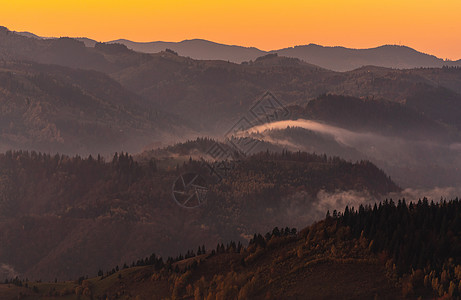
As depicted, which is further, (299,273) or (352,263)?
(299,273)

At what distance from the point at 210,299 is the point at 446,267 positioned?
6494 centimetres

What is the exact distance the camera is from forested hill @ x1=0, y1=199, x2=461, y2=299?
13238 cm

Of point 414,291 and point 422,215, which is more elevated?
point 422,215

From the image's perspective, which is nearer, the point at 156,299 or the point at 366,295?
the point at 366,295

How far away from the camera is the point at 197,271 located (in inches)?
7702

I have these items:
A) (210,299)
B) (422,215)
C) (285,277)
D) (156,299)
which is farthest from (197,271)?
(422,215)

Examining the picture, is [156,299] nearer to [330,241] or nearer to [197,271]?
[197,271]

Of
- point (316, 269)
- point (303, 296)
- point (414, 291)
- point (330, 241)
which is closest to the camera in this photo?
point (414, 291)

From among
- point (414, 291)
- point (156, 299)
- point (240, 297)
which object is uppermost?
point (414, 291)

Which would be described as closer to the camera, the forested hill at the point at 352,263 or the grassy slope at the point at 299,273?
the forested hill at the point at 352,263

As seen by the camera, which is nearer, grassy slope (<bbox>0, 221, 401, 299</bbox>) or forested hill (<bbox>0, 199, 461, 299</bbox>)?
forested hill (<bbox>0, 199, 461, 299</bbox>)

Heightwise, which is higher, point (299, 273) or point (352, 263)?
point (352, 263)

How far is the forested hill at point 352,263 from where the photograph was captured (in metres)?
132

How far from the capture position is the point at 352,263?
149 m
